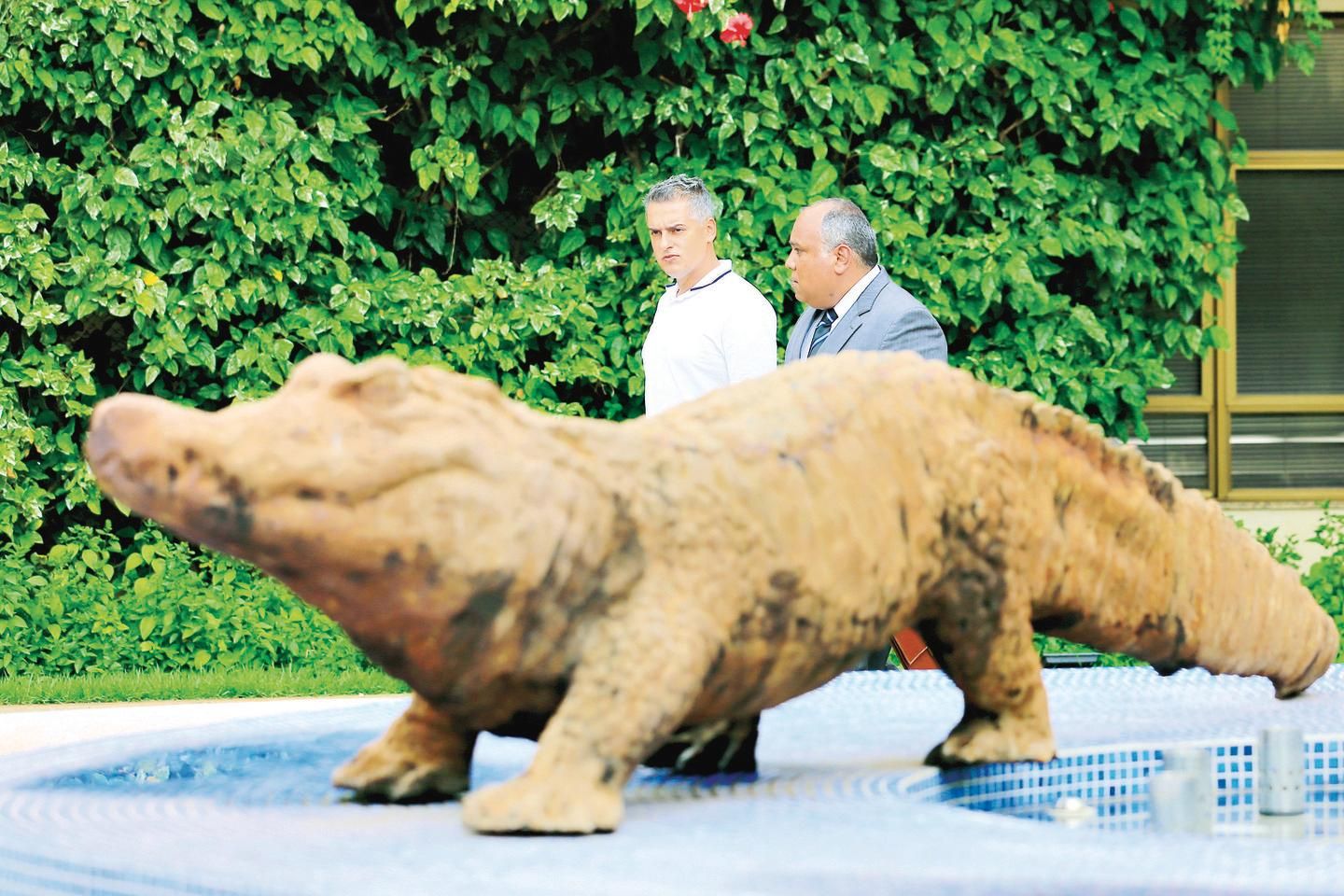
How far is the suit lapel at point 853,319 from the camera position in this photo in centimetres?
524

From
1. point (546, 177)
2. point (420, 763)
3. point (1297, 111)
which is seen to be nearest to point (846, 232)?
point (420, 763)

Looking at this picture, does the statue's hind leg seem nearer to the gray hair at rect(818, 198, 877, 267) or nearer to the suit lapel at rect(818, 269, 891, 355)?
the suit lapel at rect(818, 269, 891, 355)

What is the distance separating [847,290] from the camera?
17.6ft

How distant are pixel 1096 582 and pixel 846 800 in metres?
0.71

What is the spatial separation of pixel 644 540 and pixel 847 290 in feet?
8.81

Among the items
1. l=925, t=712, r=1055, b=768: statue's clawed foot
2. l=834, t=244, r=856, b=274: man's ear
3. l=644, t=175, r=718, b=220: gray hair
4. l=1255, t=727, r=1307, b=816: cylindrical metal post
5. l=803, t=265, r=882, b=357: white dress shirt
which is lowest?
l=1255, t=727, r=1307, b=816: cylindrical metal post

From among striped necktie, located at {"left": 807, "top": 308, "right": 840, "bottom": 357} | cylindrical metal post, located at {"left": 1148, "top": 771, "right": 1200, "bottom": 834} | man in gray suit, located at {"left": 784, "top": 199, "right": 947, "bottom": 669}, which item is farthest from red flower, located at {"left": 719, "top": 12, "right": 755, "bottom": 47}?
cylindrical metal post, located at {"left": 1148, "top": 771, "right": 1200, "bottom": 834}

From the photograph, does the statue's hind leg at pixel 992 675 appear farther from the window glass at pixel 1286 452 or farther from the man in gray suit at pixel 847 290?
the window glass at pixel 1286 452

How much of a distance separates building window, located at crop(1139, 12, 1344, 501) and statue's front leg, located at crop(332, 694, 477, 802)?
631 cm

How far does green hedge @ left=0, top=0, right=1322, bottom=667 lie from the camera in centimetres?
748

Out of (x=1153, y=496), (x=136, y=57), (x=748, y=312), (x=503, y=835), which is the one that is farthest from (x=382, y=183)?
(x=503, y=835)

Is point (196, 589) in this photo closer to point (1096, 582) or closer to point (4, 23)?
point (4, 23)

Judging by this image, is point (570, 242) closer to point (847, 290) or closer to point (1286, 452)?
point (847, 290)

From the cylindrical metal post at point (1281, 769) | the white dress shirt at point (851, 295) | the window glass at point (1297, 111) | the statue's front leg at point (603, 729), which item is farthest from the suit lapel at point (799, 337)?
the window glass at point (1297, 111)
